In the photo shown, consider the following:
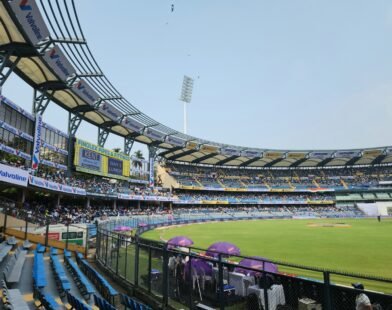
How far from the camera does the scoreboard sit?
43.8 meters

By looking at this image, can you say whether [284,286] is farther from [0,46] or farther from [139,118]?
[139,118]

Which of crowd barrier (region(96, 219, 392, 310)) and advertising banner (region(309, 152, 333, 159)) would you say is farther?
advertising banner (region(309, 152, 333, 159))

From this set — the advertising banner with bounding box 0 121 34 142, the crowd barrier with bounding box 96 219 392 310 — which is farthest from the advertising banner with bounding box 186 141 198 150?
the crowd barrier with bounding box 96 219 392 310

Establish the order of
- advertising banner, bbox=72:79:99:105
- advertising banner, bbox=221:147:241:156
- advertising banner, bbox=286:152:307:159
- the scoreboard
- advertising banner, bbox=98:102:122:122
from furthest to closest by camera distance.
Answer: advertising banner, bbox=286:152:307:159
advertising banner, bbox=221:147:241:156
advertising banner, bbox=98:102:122:122
the scoreboard
advertising banner, bbox=72:79:99:105

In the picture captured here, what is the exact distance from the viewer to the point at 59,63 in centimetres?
3084

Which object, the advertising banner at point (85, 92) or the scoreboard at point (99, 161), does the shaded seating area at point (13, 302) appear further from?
the scoreboard at point (99, 161)

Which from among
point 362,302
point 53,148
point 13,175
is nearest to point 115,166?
point 53,148

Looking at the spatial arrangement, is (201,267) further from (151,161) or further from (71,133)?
(151,161)

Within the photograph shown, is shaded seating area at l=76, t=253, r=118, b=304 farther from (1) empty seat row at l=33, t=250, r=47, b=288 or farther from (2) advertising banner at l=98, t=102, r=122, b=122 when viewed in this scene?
(2) advertising banner at l=98, t=102, r=122, b=122

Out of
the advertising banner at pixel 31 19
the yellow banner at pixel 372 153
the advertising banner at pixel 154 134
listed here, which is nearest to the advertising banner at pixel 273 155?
the yellow banner at pixel 372 153

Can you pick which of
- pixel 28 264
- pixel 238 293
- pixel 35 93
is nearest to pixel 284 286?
pixel 238 293

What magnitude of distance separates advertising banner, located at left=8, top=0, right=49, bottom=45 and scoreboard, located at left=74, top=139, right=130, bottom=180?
20.4m

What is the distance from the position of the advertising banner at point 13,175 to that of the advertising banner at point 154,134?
31533mm

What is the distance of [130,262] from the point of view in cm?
1310
